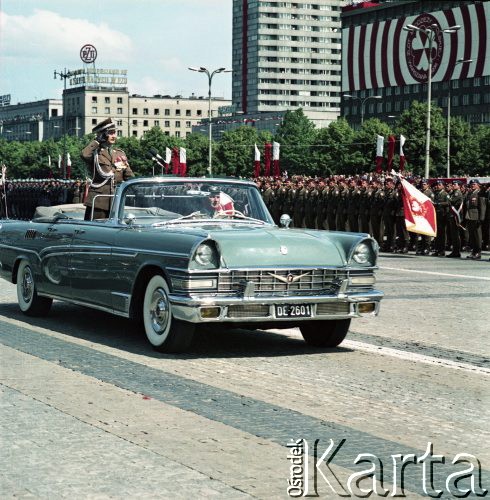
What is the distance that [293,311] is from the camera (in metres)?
9.53

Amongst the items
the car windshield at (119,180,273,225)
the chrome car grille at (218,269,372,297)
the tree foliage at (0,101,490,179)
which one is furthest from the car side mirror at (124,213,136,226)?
the tree foliage at (0,101,490,179)

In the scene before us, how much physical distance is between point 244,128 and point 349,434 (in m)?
Answer: 124

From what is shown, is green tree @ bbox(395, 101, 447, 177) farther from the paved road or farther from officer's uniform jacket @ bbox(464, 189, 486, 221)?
the paved road

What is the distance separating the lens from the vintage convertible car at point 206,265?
9359 mm

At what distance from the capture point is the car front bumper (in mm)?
9234

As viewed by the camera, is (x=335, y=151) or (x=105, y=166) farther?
(x=335, y=151)

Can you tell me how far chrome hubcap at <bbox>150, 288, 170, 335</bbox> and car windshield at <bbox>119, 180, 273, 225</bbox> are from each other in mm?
999

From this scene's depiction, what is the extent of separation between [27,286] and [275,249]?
12.5 ft

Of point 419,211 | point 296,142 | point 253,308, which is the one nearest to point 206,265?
point 253,308

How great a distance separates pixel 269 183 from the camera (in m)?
39.5

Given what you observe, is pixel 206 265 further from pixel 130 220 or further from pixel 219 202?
pixel 219 202

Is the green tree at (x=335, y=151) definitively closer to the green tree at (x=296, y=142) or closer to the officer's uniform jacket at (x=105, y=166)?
the green tree at (x=296, y=142)

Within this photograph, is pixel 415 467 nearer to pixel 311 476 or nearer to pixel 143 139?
pixel 311 476

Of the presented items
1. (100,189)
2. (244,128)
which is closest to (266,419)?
(100,189)
